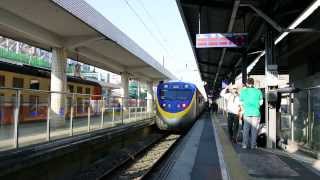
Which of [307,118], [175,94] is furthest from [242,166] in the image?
[175,94]

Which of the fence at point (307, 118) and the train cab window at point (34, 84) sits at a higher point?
the train cab window at point (34, 84)

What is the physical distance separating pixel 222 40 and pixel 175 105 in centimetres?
611

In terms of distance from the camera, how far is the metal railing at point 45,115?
8898 mm

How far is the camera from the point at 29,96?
977 centimetres

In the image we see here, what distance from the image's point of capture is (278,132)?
13.0 m

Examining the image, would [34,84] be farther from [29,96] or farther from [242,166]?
[242,166]

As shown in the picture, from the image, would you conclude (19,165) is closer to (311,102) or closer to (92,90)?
(311,102)

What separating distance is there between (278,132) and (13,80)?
34.1 ft

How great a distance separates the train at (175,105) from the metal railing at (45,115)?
21.0ft

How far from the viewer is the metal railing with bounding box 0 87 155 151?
8898mm

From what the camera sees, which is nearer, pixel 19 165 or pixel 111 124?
pixel 19 165

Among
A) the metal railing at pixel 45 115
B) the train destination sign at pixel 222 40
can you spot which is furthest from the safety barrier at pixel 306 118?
the metal railing at pixel 45 115

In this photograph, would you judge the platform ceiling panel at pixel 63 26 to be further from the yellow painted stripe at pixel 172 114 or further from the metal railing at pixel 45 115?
the yellow painted stripe at pixel 172 114

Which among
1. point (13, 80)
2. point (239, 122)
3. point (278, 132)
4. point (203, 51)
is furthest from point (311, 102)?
point (203, 51)
